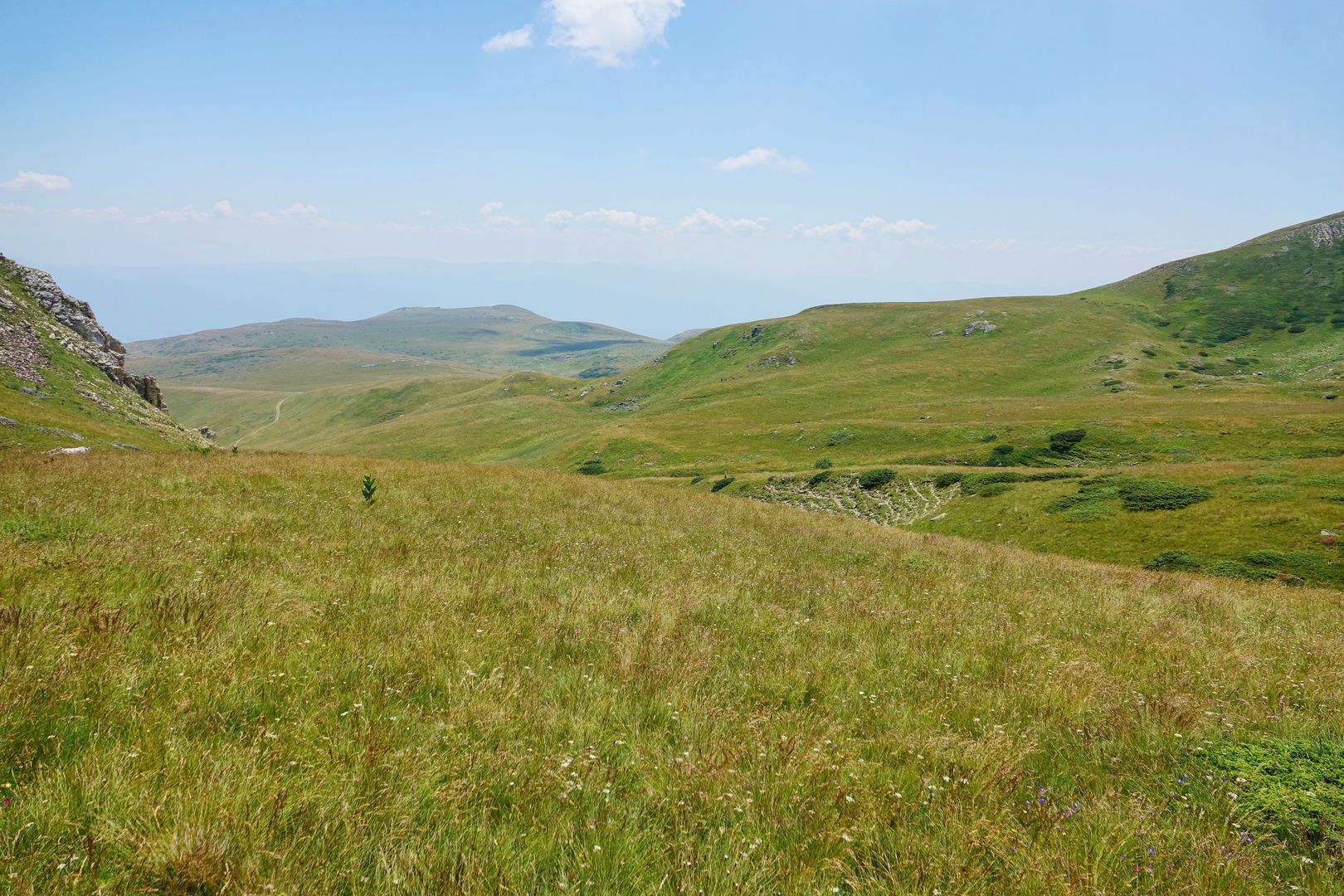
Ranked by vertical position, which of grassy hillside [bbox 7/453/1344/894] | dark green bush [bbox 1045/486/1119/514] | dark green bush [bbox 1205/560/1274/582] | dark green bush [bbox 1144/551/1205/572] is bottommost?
dark green bush [bbox 1144/551/1205/572]

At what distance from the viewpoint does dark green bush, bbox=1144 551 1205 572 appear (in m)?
23.6

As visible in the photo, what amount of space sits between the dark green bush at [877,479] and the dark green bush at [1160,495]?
1555 centimetres

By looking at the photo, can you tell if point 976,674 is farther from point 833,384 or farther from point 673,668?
point 833,384

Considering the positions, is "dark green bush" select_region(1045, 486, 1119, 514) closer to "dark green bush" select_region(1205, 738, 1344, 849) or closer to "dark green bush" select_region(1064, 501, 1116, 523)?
"dark green bush" select_region(1064, 501, 1116, 523)

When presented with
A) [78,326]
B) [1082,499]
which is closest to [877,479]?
[1082,499]

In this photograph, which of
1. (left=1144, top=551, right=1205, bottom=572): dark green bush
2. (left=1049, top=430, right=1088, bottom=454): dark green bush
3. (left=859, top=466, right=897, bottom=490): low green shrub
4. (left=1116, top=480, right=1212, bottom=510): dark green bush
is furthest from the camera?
(left=1049, top=430, right=1088, bottom=454): dark green bush

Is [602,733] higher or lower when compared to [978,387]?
lower

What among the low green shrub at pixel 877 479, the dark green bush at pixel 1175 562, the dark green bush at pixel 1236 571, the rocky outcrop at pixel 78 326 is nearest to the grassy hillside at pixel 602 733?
the dark green bush at pixel 1236 571

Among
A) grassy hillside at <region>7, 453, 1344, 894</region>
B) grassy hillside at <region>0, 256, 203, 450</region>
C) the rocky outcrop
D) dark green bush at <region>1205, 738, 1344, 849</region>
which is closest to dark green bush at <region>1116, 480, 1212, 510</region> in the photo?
grassy hillside at <region>7, 453, 1344, 894</region>

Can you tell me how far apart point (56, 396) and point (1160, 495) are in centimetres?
6907

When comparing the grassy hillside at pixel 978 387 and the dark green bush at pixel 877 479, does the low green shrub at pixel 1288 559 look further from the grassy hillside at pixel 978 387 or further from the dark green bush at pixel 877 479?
the grassy hillside at pixel 978 387

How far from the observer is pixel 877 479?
150ft

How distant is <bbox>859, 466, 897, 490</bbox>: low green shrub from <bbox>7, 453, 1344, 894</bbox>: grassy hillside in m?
36.9

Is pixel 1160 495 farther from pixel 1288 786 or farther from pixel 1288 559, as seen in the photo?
pixel 1288 786
